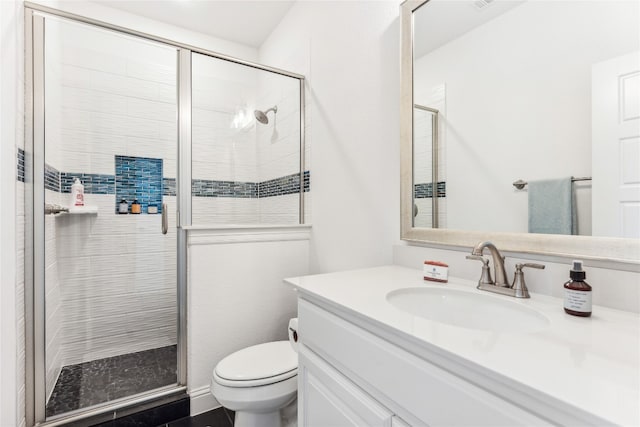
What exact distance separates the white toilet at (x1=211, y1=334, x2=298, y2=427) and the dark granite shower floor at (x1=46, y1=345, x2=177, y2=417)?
0.53m

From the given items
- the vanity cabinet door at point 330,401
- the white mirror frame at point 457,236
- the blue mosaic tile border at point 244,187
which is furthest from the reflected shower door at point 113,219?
the white mirror frame at point 457,236

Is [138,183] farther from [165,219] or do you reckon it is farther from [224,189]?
[224,189]

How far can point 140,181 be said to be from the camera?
172 centimetres

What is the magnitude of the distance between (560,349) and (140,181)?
1885 mm

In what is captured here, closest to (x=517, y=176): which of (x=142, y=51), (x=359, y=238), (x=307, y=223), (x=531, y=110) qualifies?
(x=531, y=110)

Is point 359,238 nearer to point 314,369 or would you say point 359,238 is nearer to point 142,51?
point 314,369

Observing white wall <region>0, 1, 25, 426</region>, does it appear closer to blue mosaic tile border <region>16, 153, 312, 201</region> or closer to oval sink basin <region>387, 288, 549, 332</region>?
blue mosaic tile border <region>16, 153, 312, 201</region>

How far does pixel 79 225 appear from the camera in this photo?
5.55 ft

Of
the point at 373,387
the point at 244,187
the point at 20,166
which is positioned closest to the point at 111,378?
the point at 20,166

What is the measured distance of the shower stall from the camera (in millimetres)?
1517

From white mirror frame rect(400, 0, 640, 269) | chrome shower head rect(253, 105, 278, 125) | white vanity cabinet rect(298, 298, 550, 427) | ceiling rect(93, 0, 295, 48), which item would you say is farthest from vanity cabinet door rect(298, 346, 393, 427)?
ceiling rect(93, 0, 295, 48)

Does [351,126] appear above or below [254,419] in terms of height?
above

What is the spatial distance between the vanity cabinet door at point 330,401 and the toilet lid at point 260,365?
294 millimetres

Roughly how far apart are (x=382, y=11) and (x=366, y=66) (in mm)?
234
